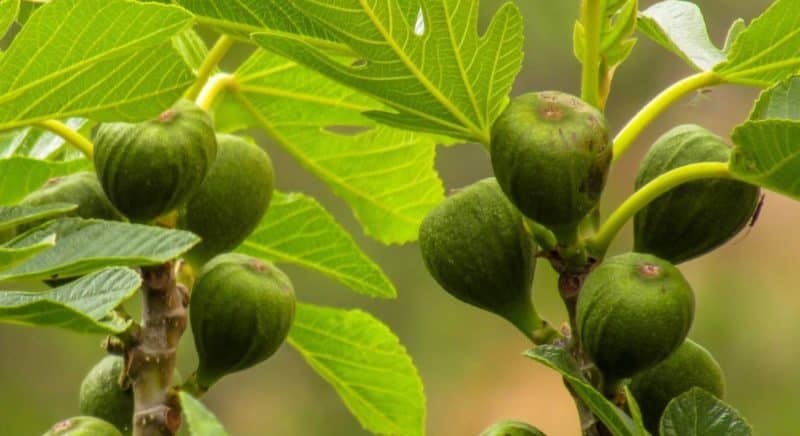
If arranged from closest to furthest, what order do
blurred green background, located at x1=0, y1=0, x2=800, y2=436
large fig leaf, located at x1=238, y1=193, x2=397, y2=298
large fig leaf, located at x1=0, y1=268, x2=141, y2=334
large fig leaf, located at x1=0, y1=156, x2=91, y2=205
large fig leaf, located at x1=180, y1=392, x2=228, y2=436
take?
large fig leaf, located at x1=180, y1=392, x2=228, y2=436
large fig leaf, located at x1=0, y1=268, x2=141, y2=334
large fig leaf, located at x1=0, y1=156, x2=91, y2=205
large fig leaf, located at x1=238, y1=193, x2=397, y2=298
blurred green background, located at x1=0, y1=0, x2=800, y2=436

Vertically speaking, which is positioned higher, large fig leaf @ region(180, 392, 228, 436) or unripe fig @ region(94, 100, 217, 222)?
large fig leaf @ region(180, 392, 228, 436)

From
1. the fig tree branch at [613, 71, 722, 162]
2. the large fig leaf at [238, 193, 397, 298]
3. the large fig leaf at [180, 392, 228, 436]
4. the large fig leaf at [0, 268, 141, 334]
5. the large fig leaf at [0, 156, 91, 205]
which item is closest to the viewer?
the large fig leaf at [180, 392, 228, 436]

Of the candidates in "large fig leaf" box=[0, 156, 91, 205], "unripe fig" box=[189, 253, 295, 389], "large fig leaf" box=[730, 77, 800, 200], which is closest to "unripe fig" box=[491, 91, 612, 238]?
"large fig leaf" box=[730, 77, 800, 200]

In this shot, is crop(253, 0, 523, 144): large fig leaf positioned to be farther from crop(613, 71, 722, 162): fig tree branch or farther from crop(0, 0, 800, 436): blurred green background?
crop(0, 0, 800, 436): blurred green background

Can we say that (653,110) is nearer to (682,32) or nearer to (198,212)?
→ (682,32)

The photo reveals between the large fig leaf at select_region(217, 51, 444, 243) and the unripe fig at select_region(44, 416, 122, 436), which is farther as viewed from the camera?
Answer: the large fig leaf at select_region(217, 51, 444, 243)

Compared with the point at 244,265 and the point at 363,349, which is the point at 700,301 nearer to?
the point at 363,349

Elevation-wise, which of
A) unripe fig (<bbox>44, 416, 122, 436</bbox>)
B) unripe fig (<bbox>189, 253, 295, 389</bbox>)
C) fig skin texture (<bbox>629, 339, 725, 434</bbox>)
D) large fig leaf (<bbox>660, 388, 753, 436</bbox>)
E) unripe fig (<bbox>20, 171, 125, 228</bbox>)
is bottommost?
unripe fig (<bbox>44, 416, 122, 436</bbox>)
